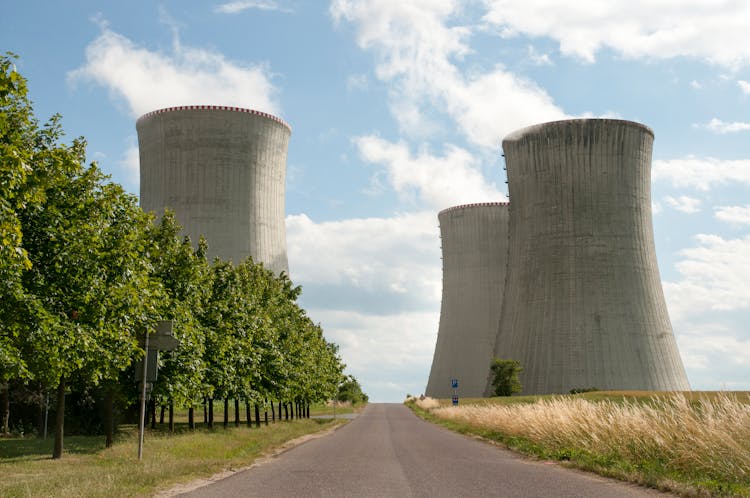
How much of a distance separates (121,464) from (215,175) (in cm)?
3291

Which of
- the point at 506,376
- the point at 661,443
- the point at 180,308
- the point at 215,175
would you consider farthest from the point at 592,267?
the point at 661,443

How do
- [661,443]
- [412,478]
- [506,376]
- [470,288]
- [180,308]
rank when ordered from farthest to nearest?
[470,288]
[506,376]
[180,308]
[661,443]
[412,478]

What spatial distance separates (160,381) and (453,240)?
5120 centimetres

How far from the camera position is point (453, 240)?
230 ft

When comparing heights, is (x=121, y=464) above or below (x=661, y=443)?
below

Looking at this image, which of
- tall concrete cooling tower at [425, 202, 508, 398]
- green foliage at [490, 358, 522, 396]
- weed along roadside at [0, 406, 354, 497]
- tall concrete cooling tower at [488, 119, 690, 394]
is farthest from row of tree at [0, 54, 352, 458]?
tall concrete cooling tower at [425, 202, 508, 398]

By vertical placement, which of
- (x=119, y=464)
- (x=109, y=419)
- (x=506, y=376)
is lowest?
(x=119, y=464)

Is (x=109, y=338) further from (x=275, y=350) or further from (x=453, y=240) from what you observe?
(x=453, y=240)

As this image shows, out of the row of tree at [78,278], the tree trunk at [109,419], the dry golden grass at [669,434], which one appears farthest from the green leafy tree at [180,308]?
the dry golden grass at [669,434]

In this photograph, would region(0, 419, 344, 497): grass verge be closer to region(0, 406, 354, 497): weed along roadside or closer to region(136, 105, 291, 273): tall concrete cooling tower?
region(0, 406, 354, 497): weed along roadside

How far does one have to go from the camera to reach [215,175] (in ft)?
150

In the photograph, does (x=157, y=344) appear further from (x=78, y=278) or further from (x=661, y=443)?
(x=661, y=443)

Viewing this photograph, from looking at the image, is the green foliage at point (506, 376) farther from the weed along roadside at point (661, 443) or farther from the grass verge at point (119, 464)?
the weed along roadside at point (661, 443)

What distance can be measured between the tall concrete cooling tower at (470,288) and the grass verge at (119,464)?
44107mm
